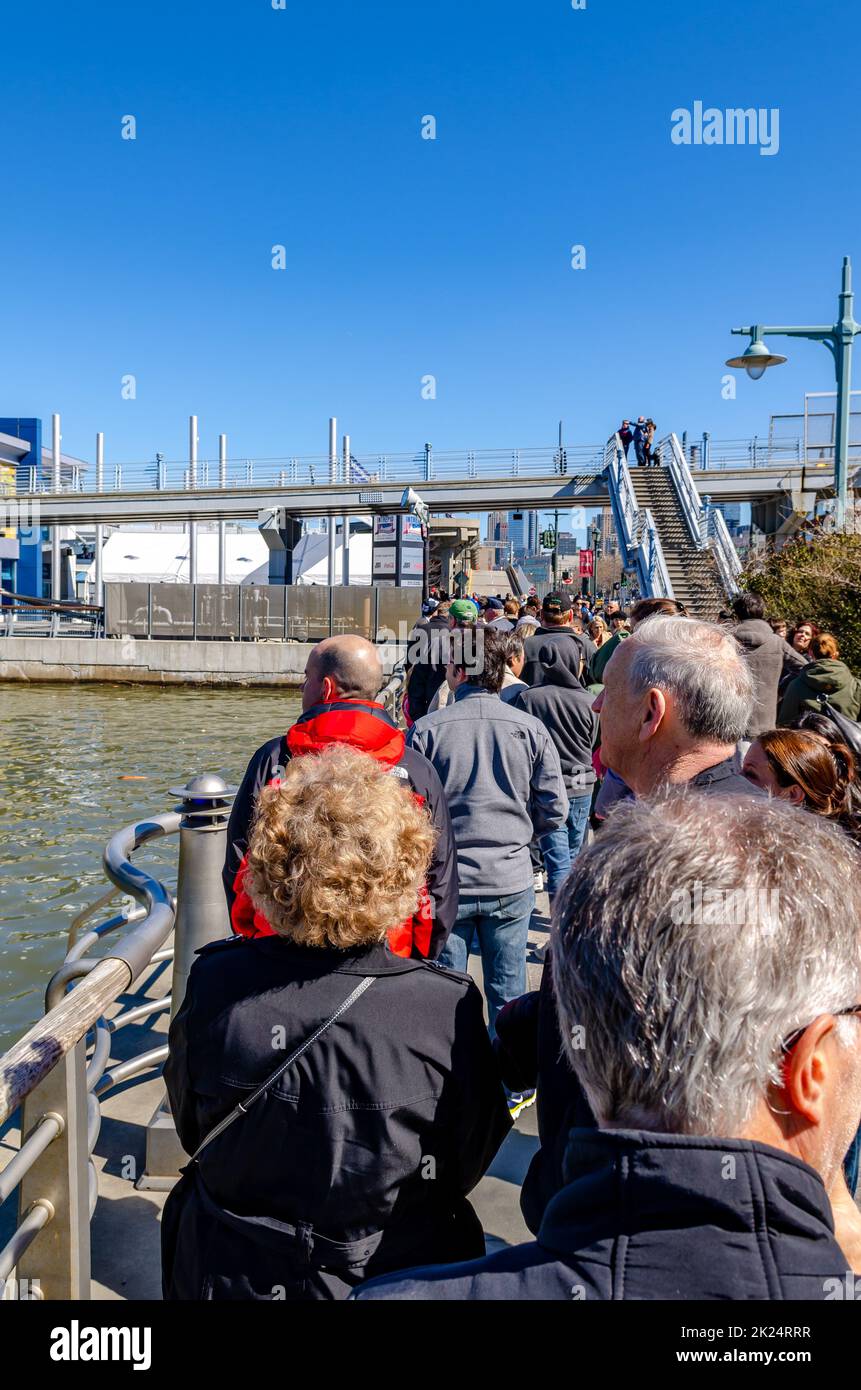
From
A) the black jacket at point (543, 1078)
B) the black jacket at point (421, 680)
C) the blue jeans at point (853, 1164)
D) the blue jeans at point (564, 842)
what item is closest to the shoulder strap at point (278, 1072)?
the black jacket at point (543, 1078)

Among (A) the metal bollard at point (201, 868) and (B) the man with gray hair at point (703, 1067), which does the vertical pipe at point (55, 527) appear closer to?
(A) the metal bollard at point (201, 868)

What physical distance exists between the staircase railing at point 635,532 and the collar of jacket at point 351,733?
13.1 metres

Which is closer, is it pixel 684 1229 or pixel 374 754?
pixel 684 1229

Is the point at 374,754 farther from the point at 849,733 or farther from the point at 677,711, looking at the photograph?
the point at 849,733

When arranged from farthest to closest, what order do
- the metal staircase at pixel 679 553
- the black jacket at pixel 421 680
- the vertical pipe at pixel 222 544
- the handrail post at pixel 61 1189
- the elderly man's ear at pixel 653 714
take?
the vertical pipe at pixel 222 544 < the metal staircase at pixel 679 553 < the black jacket at pixel 421 680 < the elderly man's ear at pixel 653 714 < the handrail post at pixel 61 1189

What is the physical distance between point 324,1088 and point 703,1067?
80cm

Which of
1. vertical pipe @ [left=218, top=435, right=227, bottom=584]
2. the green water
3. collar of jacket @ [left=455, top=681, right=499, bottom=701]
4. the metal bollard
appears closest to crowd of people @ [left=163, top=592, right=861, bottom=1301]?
the metal bollard

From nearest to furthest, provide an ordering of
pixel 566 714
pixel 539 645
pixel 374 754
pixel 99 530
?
pixel 374 754, pixel 566 714, pixel 539 645, pixel 99 530

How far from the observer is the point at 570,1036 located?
1.25 meters

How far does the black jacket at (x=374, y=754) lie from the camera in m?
2.96

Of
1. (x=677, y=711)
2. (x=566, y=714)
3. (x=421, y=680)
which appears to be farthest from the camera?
(x=421, y=680)

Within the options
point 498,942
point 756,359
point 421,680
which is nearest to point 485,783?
point 498,942
